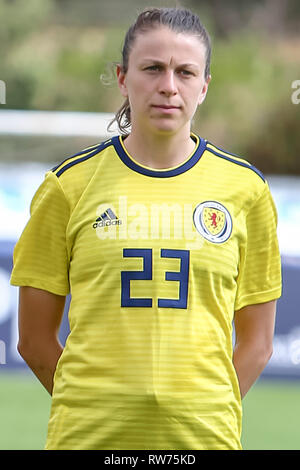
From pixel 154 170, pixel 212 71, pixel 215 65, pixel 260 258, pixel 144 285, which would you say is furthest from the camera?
pixel 215 65

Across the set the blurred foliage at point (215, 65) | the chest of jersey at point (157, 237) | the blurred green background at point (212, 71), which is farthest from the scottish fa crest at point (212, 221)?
the blurred foliage at point (215, 65)

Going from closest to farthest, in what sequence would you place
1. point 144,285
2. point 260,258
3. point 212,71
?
1. point 144,285
2. point 260,258
3. point 212,71

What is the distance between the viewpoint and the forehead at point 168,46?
7.89 feet

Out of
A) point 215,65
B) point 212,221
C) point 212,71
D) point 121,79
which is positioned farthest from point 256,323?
point 215,65

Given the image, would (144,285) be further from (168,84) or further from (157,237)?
(168,84)

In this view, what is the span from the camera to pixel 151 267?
2.36 metres

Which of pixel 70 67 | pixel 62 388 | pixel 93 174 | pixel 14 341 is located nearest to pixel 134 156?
pixel 93 174

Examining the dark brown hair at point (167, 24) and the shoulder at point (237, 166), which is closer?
the dark brown hair at point (167, 24)

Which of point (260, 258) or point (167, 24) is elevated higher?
point (167, 24)

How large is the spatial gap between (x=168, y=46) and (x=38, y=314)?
2.37 feet

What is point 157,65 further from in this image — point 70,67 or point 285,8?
point 285,8

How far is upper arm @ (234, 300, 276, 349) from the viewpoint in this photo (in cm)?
262

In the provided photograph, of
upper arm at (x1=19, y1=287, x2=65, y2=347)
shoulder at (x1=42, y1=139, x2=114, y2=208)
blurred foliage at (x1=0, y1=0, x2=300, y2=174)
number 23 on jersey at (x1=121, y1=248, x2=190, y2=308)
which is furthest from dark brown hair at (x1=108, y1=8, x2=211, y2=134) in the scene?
blurred foliage at (x1=0, y1=0, x2=300, y2=174)

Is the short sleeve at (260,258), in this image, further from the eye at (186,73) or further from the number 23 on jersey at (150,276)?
the eye at (186,73)
